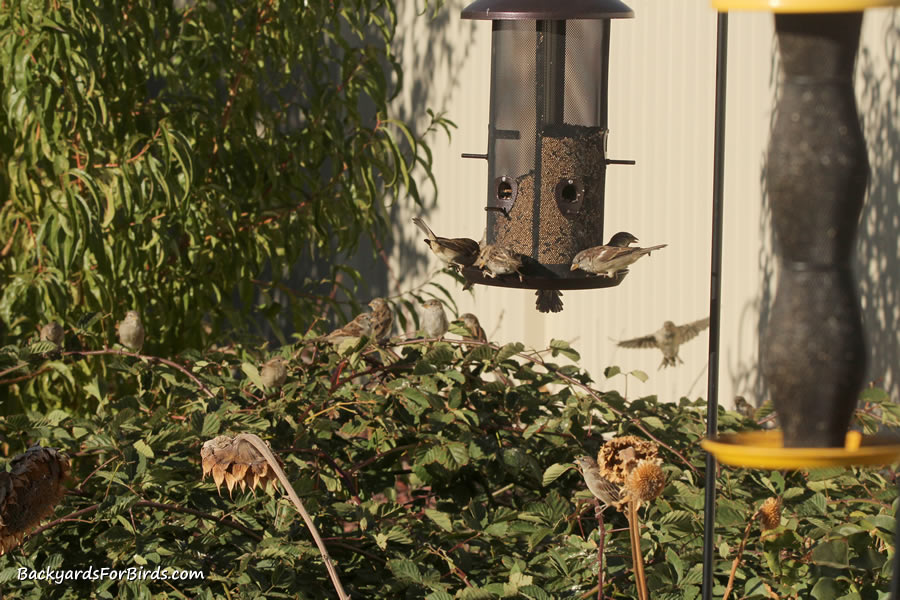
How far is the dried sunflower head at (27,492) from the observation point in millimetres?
1877

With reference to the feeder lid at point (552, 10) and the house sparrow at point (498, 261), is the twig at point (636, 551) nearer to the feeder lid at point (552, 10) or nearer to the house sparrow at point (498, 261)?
the house sparrow at point (498, 261)

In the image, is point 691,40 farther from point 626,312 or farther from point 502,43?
point 502,43

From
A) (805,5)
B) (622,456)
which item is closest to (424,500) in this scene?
(622,456)

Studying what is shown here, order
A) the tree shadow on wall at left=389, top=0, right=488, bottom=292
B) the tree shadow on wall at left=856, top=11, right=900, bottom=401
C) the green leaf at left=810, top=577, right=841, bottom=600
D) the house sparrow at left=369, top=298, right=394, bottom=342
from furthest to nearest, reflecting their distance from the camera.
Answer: the tree shadow on wall at left=389, top=0, right=488, bottom=292
the house sparrow at left=369, top=298, right=394, bottom=342
the tree shadow on wall at left=856, top=11, right=900, bottom=401
the green leaf at left=810, top=577, right=841, bottom=600

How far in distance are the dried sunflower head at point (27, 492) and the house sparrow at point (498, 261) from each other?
1.24m

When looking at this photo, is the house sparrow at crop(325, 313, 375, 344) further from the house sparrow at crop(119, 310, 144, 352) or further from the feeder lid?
the feeder lid

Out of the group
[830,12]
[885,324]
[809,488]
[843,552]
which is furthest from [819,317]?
[885,324]

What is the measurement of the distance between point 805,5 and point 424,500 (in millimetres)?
2002

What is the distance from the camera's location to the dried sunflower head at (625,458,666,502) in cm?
183

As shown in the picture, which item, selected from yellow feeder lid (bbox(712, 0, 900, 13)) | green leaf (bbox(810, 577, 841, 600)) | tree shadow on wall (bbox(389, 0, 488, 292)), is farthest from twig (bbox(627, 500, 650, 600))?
tree shadow on wall (bbox(389, 0, 488, 292))

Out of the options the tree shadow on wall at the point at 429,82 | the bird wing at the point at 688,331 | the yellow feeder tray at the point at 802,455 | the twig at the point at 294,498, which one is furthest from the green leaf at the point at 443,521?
the tree shadow on wall at the point at 429,82

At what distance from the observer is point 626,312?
5035 millimetres

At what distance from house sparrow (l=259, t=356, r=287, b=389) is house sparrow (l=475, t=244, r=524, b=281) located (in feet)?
1.82

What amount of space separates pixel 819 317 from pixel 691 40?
338 cm
